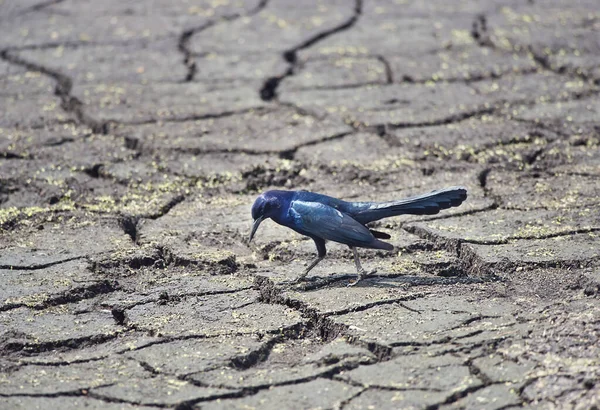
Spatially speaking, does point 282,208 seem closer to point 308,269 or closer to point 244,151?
point 308,269

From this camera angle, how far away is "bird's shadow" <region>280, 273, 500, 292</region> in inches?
157

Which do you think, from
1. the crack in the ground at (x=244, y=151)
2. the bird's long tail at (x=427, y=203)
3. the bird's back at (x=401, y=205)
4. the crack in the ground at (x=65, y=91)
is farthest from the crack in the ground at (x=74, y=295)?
the crack in the ground at (x=65, y=91)

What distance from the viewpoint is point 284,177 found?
5.33 meters

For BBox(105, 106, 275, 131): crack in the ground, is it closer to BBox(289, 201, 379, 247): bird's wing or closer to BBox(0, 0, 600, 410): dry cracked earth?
BBox(0, 0, 600, 410): dry cracked earth

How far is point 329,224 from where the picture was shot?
13.0 ft

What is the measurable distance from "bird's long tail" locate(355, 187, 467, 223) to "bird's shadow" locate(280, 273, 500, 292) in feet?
0.93

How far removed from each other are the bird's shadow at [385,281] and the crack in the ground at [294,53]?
2539 millimetres

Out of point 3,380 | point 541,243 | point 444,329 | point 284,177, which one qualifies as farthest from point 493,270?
point 3,380

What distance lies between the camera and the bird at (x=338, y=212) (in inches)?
154

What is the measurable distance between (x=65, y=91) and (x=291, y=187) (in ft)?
6.99

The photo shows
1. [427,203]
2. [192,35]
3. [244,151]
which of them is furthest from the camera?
[192,35]

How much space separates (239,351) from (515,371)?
976 mm

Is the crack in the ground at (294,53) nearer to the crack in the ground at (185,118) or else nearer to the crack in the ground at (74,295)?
the crack in the ground at (185,118)

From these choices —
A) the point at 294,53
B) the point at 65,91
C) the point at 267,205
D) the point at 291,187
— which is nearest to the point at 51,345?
the point at 267,205
